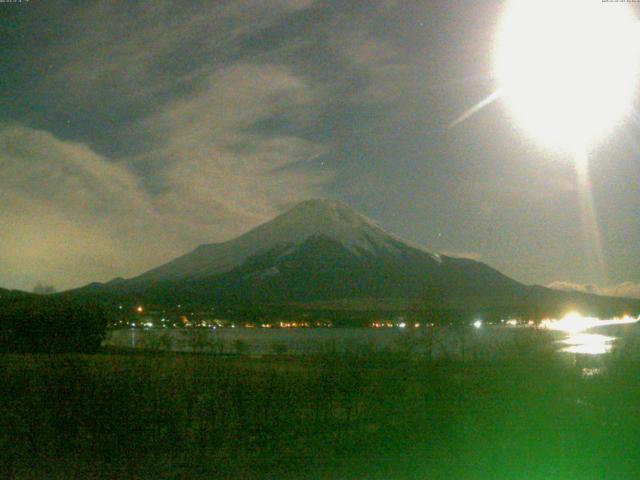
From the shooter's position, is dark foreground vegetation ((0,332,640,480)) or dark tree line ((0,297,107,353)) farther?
dark tree line ((0,297,107,353))

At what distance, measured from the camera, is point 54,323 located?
26.9 metres

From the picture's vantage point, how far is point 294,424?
11000 mm

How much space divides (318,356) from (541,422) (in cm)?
413

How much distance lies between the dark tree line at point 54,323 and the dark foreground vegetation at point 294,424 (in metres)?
11.8

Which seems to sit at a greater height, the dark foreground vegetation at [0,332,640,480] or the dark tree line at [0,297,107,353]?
the dark tree line at [0,297,107,353]

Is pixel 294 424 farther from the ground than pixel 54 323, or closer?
closer

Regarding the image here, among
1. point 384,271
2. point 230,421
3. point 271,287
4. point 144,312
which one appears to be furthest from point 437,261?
point 230,421

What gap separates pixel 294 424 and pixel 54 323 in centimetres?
1824

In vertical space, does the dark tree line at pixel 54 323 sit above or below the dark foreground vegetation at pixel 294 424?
above

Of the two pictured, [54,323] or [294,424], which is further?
[54,323]

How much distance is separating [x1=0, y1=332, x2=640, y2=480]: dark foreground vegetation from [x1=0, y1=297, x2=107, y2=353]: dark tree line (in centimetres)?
1181

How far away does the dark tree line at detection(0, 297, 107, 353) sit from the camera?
24831 mm

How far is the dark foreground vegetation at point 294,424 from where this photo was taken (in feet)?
30.2

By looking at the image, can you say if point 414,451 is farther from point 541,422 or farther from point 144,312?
point 144,312
